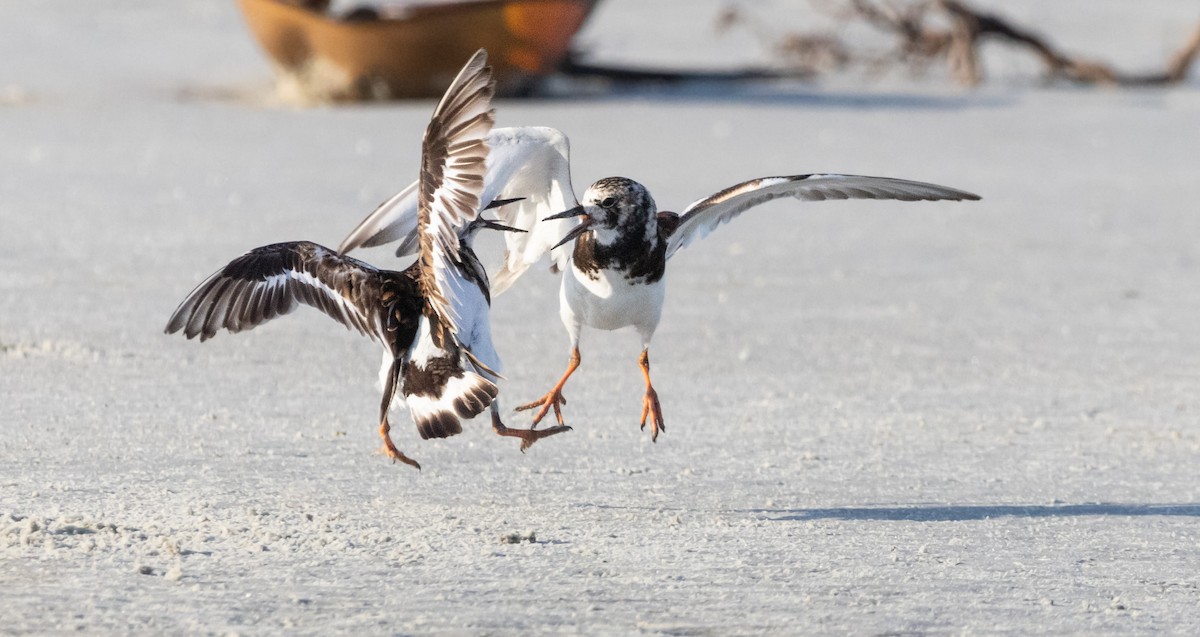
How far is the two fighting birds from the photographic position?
4414mm

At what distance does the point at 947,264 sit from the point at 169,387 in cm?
426

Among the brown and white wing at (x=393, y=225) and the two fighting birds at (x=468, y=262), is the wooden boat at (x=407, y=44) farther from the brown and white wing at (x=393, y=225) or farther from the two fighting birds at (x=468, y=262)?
the brown and white wing at (x=393, y=225)

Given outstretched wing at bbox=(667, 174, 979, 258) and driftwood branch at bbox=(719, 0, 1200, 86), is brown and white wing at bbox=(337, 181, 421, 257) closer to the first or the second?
outstretched wing at bbox=(667, 174, 979, 258)

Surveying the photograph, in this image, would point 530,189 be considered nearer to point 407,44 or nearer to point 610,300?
point 610,300

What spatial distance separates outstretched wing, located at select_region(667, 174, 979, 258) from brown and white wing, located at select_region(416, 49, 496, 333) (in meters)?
1.19

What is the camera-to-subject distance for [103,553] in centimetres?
407

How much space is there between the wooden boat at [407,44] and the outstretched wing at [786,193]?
7.38 meters

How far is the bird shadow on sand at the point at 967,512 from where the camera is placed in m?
4.68

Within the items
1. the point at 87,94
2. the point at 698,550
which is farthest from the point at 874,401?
the point at 87,94

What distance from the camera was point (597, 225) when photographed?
16.7ft

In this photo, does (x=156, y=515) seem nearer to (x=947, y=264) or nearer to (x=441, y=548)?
(x=441, y=548)

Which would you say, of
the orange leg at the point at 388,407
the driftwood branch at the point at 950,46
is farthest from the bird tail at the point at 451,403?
the driftwood branch at the point at 950,46

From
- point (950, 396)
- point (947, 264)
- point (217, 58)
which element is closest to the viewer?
point (950, 396)

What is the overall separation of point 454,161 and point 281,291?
2.71 feet
